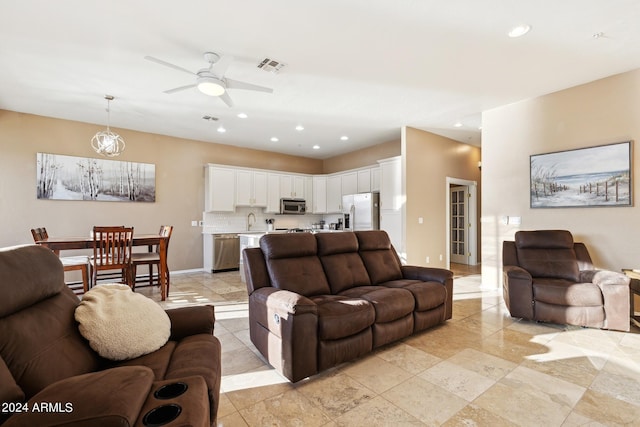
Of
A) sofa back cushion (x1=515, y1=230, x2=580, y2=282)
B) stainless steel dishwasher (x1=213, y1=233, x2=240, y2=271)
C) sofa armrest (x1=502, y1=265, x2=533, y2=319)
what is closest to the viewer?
sofa armrest (x1=502, y1=265, x2=533, y2=319)

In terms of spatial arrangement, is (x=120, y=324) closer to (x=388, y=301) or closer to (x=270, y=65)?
(x=388, y=301)

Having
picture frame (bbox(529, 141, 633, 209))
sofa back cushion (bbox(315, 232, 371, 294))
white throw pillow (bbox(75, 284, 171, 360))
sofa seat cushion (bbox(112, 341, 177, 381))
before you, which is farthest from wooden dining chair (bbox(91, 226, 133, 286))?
picture frame (bbox(529, 141, 633, 209))

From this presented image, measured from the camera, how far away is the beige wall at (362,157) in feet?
21.8

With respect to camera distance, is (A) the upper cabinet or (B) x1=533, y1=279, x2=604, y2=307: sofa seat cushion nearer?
(B) x1=533, y1=279, x2=604, y2=307: sofa seat cushion

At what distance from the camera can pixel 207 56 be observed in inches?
121

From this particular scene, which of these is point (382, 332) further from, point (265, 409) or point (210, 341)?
point (210, 341)

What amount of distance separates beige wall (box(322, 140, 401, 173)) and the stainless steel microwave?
1419mm

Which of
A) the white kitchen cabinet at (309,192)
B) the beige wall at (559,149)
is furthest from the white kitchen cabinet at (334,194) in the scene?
the beige wall at (559,149)

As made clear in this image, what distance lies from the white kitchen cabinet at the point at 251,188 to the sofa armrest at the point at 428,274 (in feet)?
14.1

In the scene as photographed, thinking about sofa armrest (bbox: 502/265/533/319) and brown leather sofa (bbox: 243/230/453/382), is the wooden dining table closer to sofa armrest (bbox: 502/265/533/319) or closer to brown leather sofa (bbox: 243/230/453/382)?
brown leather sofa (bbox: 243/230/453/382)

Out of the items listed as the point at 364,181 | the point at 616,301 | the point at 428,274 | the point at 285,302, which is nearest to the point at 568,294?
the point at 616,301

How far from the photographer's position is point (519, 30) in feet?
8.87

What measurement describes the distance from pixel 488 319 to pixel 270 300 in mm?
2598

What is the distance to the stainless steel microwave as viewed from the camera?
7.28 meters
